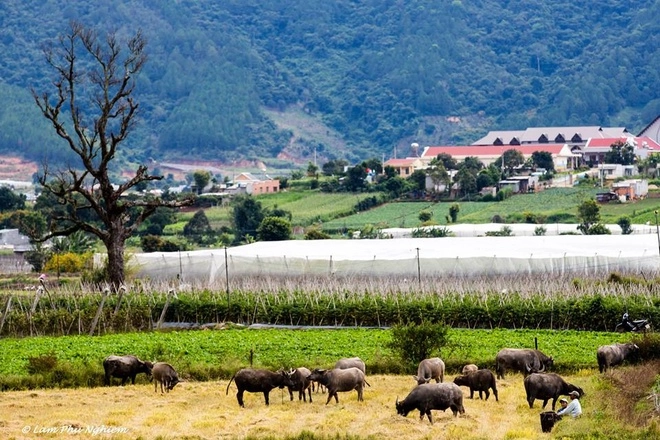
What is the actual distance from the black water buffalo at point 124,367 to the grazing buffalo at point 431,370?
16.3ft

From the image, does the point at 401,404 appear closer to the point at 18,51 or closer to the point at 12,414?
the point at 12,414

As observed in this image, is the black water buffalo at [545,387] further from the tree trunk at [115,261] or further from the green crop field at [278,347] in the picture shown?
the tree trunk at [115,261]

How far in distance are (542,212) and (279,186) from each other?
2256 centimetres

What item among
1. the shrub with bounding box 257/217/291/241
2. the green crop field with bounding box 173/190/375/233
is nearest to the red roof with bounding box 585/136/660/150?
the green crop field with bounding box 173/190/375/233

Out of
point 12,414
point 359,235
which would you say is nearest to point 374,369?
point 12,414

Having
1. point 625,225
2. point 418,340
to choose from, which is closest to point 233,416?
point 418,340

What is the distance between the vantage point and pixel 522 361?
2352cm

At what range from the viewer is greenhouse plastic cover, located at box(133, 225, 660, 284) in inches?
1572

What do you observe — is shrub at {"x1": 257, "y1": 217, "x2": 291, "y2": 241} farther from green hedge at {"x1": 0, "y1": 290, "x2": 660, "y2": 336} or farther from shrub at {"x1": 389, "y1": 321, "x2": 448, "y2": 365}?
shrub at {"x1": 389, "y1": 321, "x2": 448, "y2": 365}

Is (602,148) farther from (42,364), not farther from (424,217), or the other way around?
(42,364)

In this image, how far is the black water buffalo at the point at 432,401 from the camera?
65.5ft

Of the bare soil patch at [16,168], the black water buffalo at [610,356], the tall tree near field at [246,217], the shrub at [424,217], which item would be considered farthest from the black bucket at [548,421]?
the bare soil patch at [16,168]

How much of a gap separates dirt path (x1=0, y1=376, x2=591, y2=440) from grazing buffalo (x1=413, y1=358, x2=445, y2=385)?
0.44 metres

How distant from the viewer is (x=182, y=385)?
23.9 metres
